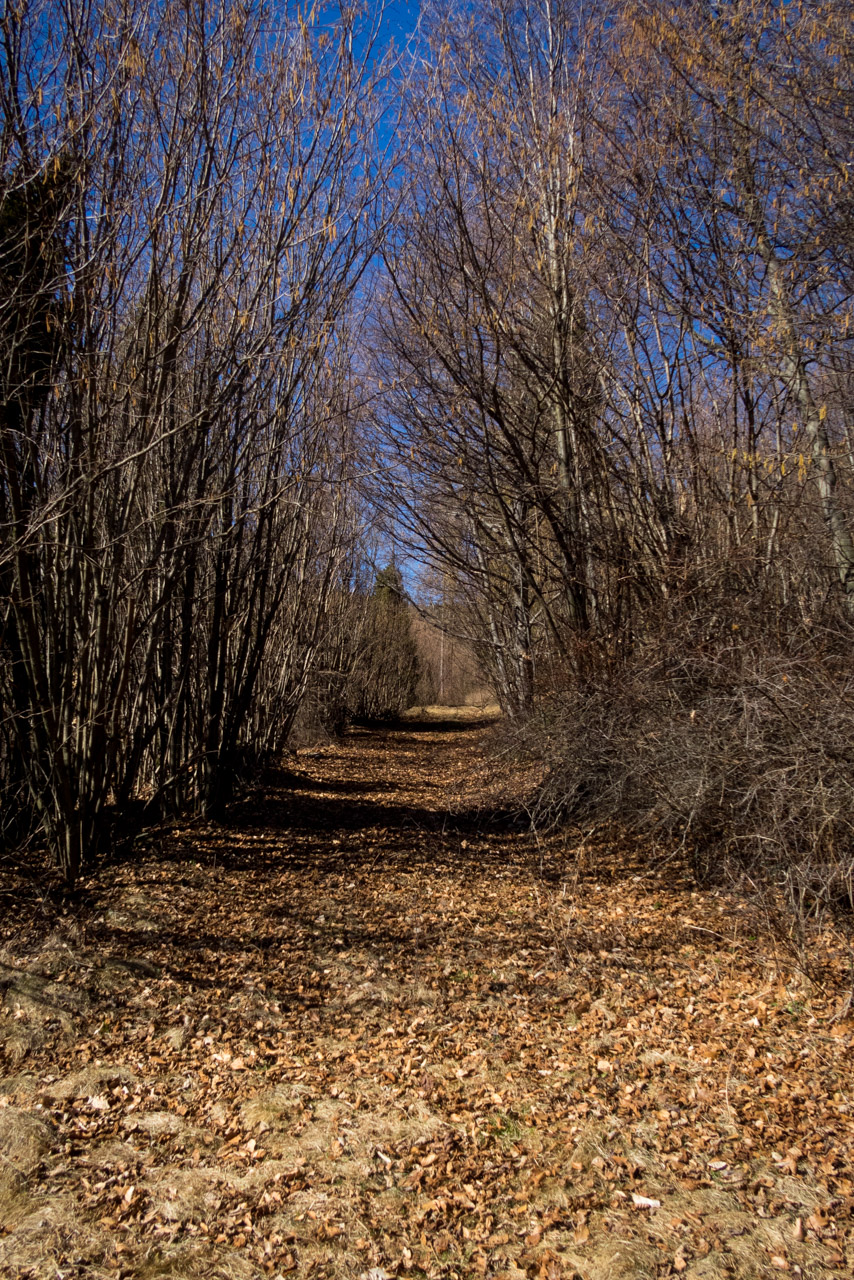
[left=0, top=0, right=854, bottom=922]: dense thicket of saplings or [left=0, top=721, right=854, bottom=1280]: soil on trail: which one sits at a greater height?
[left=0, top=0, right=854, bottom=922]: dense thicket of saplings

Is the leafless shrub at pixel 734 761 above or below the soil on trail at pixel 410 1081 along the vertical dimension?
above

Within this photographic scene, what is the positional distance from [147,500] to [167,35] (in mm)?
2792

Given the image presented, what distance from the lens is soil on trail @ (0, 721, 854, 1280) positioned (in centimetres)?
240

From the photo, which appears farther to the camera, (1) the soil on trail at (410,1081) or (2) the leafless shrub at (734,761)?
(2) the leafless shrub at (734,761)

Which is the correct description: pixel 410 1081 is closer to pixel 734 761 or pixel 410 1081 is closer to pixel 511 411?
pixel 734 761

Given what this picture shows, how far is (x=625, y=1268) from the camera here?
226cm

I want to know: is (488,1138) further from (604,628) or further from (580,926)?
(604,628)

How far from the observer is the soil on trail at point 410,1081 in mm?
2398

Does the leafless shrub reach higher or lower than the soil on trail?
higher

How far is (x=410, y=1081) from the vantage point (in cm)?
322

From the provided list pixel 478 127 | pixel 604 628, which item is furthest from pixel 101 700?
pixel 478 127

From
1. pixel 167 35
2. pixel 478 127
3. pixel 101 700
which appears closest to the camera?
pixel 167 35

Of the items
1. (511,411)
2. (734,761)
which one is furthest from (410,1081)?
(511,411)

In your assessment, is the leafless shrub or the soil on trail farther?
the leafless shrub
